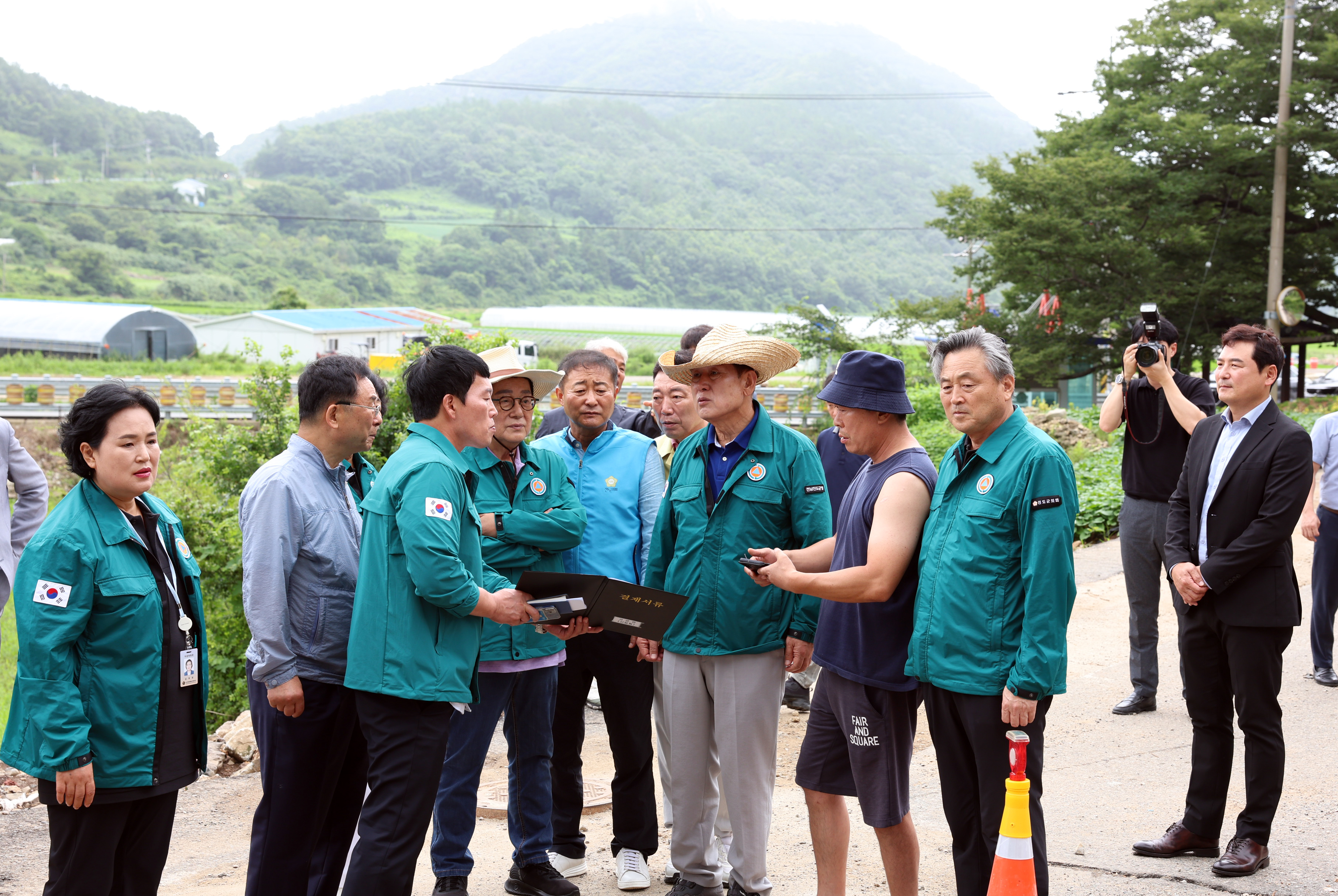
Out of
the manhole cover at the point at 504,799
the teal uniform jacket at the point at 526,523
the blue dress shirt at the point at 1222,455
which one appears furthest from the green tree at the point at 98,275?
the blue dress shirt at the point at 1222,455

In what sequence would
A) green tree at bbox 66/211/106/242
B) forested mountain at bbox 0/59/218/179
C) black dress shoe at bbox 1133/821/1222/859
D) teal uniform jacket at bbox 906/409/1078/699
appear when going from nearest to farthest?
teal uniform jacket at bbox 906/409/1078/699
black dress shoe at bbox 1133/821/1222/859
green tree at bbox 66/211/106/242
forested mountain at bbox 0/59/218/179

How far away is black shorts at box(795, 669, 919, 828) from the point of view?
3271mm

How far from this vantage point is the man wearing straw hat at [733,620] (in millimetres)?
3773

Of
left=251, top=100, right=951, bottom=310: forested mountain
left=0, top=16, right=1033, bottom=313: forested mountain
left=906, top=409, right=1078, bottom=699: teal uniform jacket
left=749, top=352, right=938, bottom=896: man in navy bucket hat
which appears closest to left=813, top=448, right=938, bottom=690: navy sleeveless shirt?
left=749, top=352, right=938, bottom=896: man in navy bucket hat

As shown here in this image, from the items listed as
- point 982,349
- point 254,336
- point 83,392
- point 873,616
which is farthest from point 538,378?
point 254,336

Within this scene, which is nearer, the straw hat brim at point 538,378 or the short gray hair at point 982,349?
the short gray hair at point 982,349

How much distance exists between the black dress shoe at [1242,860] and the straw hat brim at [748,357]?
2.48 m

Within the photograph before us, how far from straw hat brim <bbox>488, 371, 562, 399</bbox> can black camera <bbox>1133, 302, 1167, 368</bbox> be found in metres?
3.06

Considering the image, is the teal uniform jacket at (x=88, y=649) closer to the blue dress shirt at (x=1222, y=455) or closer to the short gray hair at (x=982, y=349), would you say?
the short gray hair at (x=982, y=349)

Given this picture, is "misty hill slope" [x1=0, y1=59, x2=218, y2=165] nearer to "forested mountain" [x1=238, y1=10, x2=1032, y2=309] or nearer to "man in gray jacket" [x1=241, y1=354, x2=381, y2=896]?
"forested mountain" [x1=238, y1=10, x2=1032, y2=309]

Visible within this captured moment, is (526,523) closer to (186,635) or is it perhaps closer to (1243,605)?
(186,635)

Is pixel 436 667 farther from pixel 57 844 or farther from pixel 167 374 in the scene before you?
pixel 167 374

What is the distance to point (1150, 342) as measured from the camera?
5402 mm

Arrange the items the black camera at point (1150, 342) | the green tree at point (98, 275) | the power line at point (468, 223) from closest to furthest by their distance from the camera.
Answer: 1. the black camera at point (1150, 342)
2. the green tree at point (98, 275)
3. the power line at point (468, 223)
